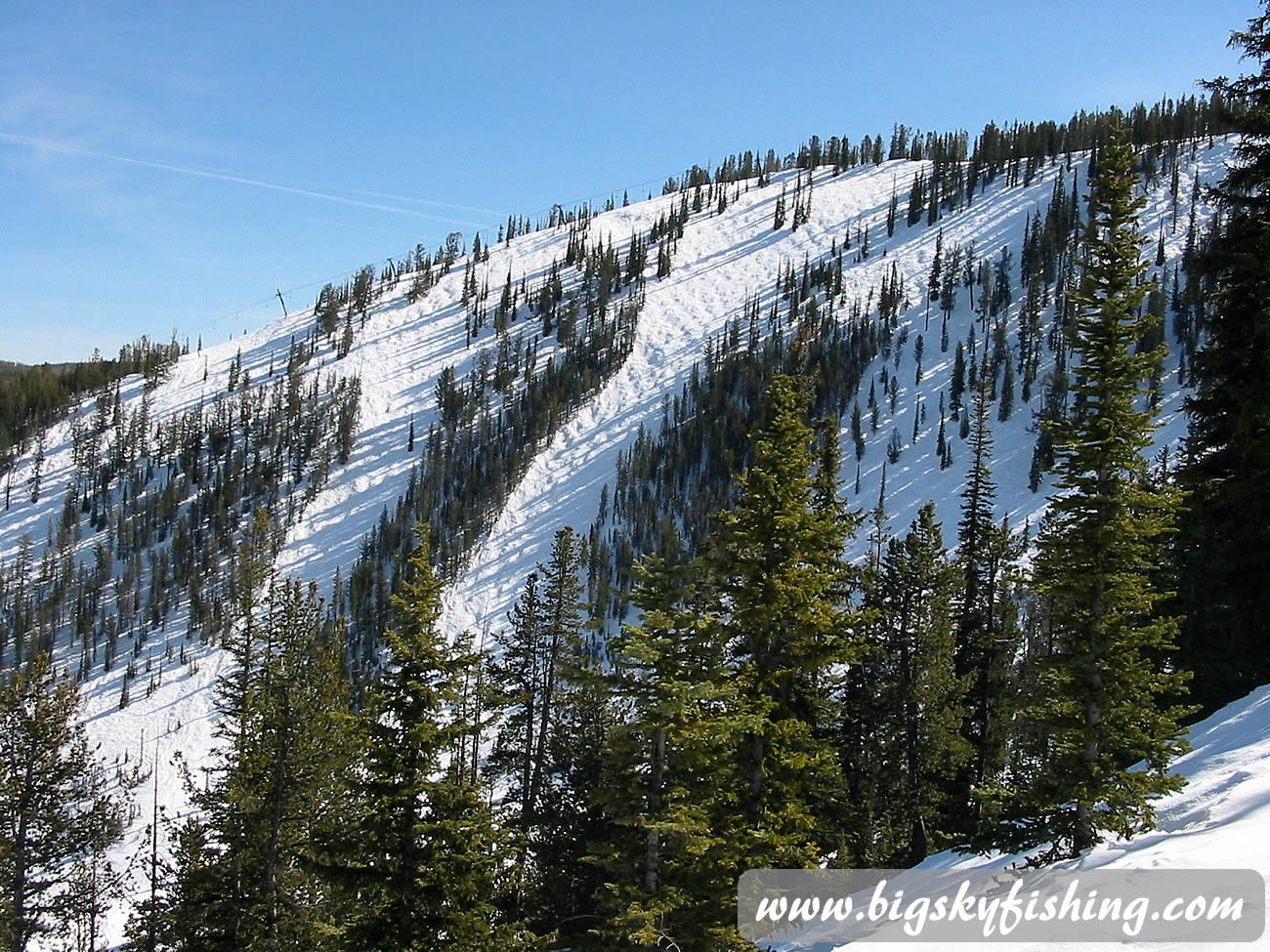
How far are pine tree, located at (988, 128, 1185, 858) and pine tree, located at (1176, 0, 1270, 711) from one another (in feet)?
16.2

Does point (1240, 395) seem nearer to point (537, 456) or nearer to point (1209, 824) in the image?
point (1209, 824)

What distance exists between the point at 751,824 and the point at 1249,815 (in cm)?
932

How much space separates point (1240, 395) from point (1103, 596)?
24.1 feet

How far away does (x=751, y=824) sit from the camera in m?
17.4

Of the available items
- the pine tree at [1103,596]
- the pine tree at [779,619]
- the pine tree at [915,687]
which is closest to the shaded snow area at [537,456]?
the pine tree at [915,687]

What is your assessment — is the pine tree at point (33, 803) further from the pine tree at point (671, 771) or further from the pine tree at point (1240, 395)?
the pine tree at point (1240, 395)

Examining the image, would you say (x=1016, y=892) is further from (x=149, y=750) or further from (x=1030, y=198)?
(x=1030, y=198)

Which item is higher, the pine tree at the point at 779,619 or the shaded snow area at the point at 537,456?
the shaded snow area at the point at 537,456

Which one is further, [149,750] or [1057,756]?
[149,750]

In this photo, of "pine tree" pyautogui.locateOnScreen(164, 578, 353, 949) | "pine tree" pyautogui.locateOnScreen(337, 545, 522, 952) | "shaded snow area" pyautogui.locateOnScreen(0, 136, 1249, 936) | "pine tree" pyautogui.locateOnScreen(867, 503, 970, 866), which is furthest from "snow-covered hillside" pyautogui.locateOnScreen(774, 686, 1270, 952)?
"shaded snow area" pyautogui.locateOnScreen(0, 136, 1249, 936)

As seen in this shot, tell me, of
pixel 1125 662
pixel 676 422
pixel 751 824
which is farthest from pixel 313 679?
pixel 676 422

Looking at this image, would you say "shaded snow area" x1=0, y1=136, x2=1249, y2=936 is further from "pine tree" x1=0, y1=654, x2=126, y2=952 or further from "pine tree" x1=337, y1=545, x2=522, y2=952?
"pine tree" x1=337, y1=545, x2=522, y2=952

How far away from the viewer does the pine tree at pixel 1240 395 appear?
1789 cm

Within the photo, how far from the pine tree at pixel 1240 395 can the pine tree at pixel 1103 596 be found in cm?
493
